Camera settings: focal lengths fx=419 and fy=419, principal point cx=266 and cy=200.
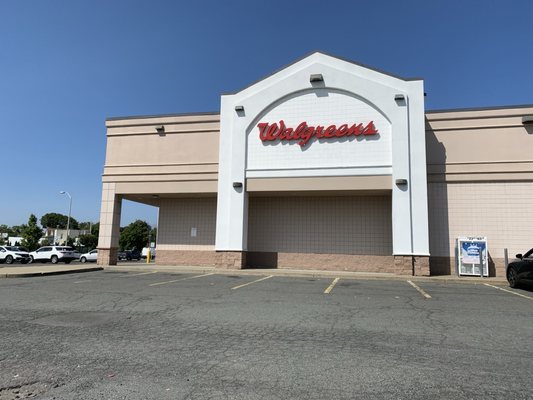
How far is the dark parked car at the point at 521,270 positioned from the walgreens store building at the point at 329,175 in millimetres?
4104

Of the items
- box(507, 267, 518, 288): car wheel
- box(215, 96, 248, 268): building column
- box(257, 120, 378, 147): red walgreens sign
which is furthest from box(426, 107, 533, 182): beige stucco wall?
box(215, 96, 248, 268): building column

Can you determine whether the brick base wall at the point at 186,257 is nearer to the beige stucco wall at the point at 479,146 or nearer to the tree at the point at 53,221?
the beige stucco wall at the point at 479,146

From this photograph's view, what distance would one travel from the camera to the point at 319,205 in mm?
22031

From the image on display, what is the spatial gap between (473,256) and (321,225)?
284 inches

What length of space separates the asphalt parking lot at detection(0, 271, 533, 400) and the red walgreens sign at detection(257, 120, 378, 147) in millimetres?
10782

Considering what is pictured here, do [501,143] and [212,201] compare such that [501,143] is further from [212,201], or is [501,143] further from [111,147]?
[111,147]

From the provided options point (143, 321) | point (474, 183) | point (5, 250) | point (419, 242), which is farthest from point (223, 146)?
point (5, 250)

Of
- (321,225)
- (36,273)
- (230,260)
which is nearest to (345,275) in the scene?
(321,225)

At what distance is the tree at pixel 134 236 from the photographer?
289ft

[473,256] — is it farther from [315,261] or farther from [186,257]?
[186,257]

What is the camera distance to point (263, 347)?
19.5ft

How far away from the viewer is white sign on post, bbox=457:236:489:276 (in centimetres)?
1855

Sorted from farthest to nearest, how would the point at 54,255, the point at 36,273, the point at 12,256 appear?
1. the point at 54,255
2. the point at 12,256
3. the point at 36,273

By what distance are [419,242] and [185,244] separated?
1267 centimetres
